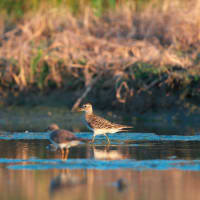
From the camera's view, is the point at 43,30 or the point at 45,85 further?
the point at 43,30

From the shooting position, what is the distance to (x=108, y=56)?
49.3ft

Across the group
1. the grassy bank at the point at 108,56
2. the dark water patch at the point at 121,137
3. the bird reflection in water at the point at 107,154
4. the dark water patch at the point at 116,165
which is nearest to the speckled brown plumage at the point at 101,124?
the dark water patch at the point at 121,137

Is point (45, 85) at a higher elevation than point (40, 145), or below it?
higher

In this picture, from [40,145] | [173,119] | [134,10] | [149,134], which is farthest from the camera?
[134,10]

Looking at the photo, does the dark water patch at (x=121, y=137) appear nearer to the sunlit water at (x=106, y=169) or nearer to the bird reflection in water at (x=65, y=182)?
the sunlit water at (x=106, y=169)

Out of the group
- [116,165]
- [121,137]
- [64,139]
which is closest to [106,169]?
[116,165]

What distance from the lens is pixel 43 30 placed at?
16922 mm

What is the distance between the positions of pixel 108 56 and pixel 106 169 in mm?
7193

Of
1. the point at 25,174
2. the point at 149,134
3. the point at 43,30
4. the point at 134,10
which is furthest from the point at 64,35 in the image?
the point at 25,174

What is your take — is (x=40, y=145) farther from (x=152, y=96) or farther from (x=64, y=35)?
(x=64, y=35)

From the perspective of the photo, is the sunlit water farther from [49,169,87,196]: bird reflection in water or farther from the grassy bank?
the grassy bank

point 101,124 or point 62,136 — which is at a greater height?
point 101,124

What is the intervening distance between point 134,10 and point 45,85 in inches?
160

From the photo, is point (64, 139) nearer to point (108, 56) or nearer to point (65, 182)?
point (65, 182)
